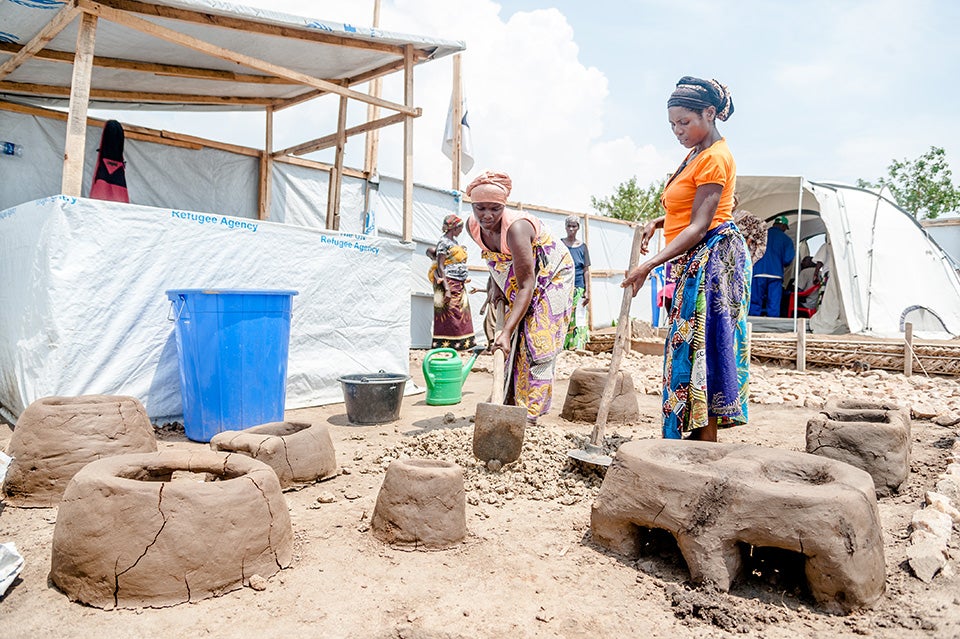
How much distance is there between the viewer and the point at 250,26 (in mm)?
4648

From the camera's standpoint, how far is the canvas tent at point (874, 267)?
9586 mm

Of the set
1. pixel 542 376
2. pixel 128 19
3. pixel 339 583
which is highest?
pixel 128 19

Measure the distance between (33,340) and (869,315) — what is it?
33.8 feet

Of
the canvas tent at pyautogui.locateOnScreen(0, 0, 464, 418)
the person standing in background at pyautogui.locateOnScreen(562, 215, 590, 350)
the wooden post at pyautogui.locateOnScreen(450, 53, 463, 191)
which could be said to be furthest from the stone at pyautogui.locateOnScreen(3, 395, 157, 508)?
the wooden post at pyautogui.locateOnScreen(450, 53, 463, 191)

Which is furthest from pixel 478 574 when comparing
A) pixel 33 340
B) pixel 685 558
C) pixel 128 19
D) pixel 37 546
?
pixel 128 19

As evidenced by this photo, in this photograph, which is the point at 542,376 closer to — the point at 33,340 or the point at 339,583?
the point at 339,583

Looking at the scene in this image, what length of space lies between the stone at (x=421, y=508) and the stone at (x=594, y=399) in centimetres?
258

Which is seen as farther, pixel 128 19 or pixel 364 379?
pixel 364 379

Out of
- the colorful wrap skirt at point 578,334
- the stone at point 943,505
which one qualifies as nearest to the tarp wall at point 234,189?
the colorful wrap skirt at point 578,334

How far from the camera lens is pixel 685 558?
2018 millimetres

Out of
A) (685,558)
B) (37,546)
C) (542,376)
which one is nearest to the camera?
(685,558)

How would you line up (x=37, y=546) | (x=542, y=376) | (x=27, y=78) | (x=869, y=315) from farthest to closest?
(x=869, y=315) → (x=27, y=78) → (x=542, y=376) → (x=37, y=546)

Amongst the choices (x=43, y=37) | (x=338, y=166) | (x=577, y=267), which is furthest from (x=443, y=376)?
(x=577, y=267)

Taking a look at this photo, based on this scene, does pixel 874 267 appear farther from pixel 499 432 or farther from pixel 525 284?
pixel 499 432
